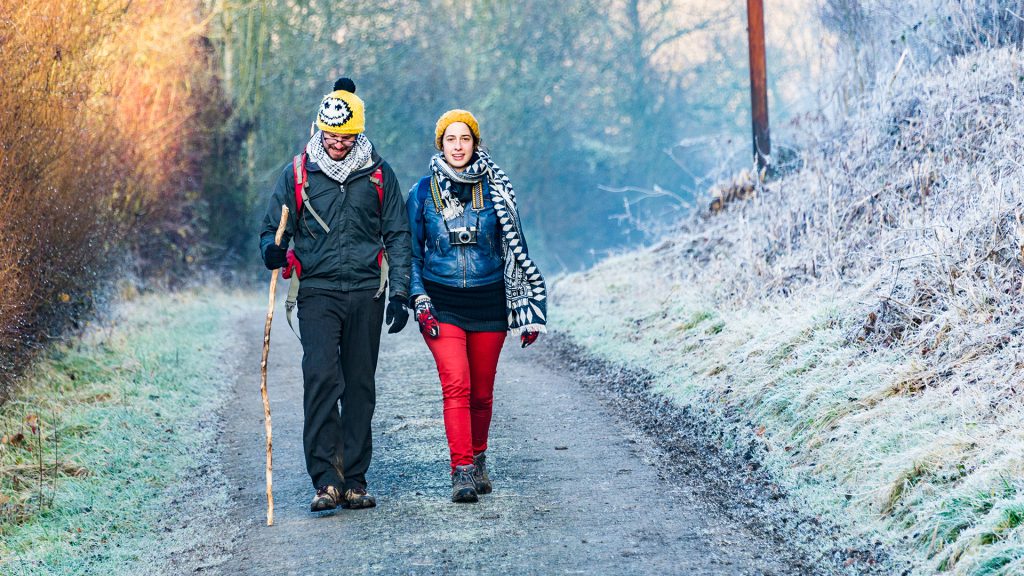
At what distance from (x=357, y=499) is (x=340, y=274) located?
1235 millimetres

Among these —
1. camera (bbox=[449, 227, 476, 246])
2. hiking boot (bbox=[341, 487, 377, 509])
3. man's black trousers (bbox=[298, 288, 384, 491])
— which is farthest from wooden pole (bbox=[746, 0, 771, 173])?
hiking boot (bbox=[341, 487, 377, 509])

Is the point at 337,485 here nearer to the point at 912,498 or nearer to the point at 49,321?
the point at 912,498

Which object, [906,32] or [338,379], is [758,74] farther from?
[338,379]

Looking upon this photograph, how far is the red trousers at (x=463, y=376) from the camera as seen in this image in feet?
20.4

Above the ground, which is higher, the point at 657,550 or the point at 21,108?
the point at 21,108

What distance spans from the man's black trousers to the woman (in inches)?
13.1

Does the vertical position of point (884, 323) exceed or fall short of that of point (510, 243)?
it falls short

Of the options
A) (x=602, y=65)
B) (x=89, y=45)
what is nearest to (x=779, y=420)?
(x=89, y=45)

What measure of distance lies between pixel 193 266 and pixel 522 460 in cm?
1624

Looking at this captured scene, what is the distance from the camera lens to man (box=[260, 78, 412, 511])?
614 cm

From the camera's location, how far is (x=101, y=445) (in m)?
8.16

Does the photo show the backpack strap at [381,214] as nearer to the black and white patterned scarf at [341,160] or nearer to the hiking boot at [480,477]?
the black and white patterned scarf at [341,160]

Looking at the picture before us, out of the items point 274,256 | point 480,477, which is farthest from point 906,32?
point 274,256

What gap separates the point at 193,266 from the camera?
72.7 ft
